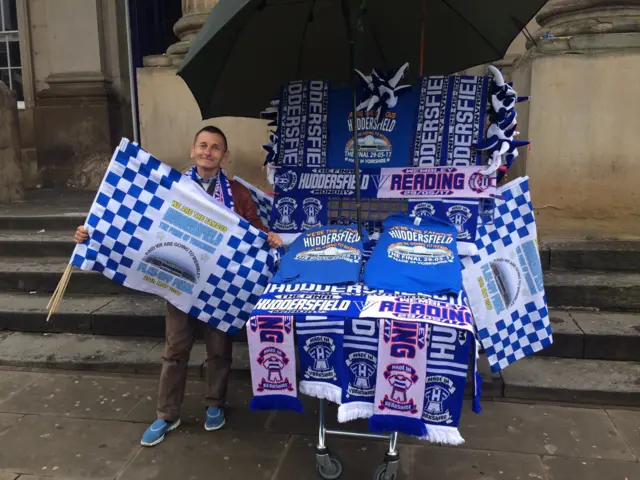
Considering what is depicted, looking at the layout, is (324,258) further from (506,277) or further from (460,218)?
Answer: (506,277)

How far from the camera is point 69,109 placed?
364 inches

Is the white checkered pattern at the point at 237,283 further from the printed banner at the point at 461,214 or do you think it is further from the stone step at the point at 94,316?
the stone step at the point at 94,316

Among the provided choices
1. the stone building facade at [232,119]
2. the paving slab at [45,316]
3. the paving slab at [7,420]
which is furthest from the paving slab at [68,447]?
the stone building facade at [232,119]

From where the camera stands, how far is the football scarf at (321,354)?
2467mm

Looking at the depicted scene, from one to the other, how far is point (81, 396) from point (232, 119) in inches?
136

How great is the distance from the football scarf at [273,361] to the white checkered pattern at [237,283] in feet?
1.92

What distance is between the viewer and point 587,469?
292 centimetres

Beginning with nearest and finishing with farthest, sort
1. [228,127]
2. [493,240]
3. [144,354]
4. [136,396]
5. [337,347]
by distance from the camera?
[337,347]
[493,240]
[136,396]
[144,354]
[228,127]

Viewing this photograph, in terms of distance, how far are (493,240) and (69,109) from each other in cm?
820

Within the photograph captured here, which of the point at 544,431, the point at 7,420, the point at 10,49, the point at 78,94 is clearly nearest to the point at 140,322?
the point at 7,420

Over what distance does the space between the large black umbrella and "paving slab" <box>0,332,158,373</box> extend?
2023 millimetres

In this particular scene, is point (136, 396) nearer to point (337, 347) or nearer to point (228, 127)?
point (337, 347)

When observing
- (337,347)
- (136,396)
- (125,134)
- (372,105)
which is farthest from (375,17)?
(125,134)

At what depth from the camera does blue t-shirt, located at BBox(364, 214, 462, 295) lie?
8.67 feet
